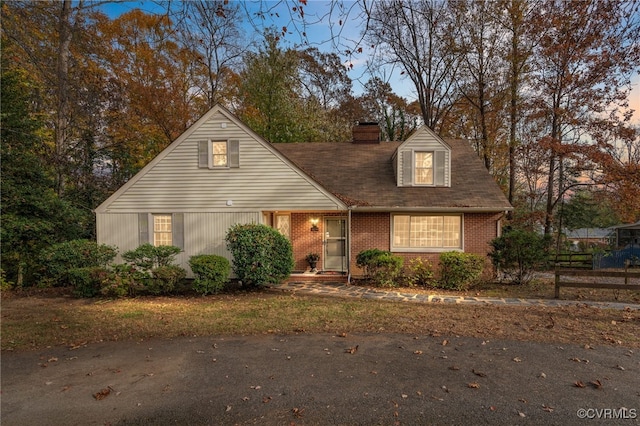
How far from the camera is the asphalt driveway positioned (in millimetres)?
3535

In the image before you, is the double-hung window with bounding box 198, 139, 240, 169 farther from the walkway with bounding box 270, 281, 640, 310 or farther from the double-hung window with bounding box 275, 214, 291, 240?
the walkway with bounding box 270, 281, 640, 310

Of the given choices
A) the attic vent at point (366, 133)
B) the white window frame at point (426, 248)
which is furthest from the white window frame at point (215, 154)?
the attic vent at point (366, 133)

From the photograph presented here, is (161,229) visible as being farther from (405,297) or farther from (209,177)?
(405,297)

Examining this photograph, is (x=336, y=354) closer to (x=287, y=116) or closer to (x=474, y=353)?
(x=474, y=353)

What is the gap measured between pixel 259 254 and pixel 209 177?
165 inches

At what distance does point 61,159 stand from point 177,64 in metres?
11.0

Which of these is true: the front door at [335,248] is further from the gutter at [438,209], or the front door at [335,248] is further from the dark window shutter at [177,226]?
the dark window shutter at [177,226]

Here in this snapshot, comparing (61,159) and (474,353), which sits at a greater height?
(61,159)

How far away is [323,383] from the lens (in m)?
4.25

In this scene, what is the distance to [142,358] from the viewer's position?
5148mm

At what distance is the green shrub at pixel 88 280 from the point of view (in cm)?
914

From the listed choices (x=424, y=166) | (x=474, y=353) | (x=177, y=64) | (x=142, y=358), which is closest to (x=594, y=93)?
(x=424, y=166)

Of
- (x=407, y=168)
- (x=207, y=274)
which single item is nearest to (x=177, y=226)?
(x=207, y=274)
